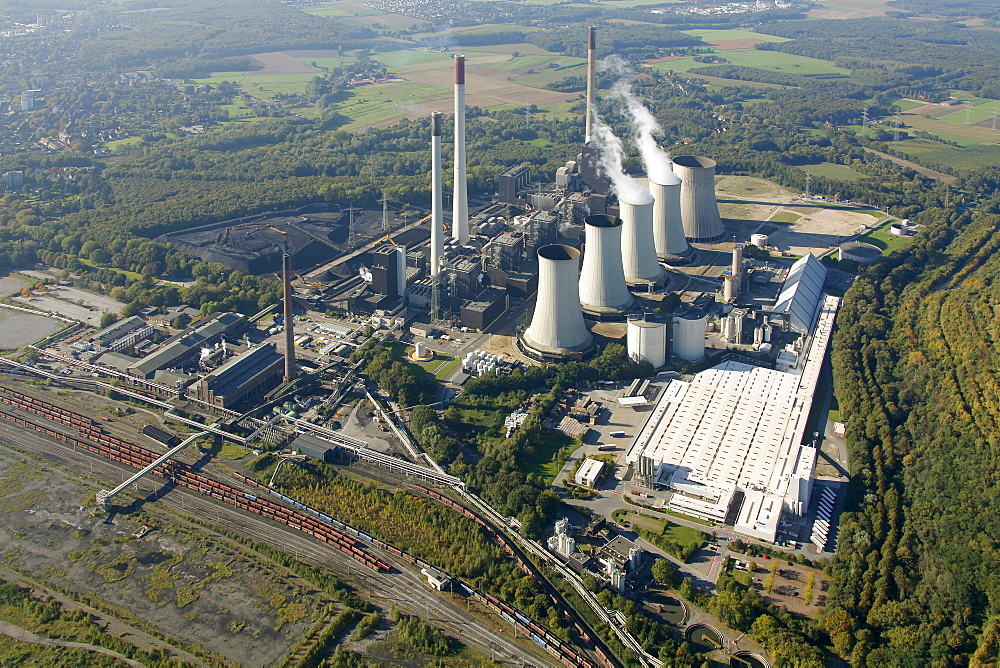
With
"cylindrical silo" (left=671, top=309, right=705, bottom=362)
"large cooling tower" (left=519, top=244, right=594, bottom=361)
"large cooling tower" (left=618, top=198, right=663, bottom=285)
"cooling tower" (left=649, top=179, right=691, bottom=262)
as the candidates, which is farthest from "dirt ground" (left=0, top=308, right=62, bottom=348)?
"cooling tower" (left=649, top=179, right=691, bottom=262)

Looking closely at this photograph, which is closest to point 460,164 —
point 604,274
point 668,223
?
point 668,223

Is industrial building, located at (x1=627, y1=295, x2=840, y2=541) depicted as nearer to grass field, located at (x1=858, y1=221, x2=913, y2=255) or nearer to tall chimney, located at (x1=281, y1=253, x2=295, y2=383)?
tall chimney, located at (x1=281, y1=253, x2=295, y2=383)

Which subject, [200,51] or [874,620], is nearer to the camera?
[874,620]

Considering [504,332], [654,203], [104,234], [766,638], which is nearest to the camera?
[766,638]

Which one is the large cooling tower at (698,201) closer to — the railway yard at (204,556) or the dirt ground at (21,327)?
the railway yard at (204,556)

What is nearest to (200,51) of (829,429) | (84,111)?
(84,111)

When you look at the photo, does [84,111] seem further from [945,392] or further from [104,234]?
[945,392]

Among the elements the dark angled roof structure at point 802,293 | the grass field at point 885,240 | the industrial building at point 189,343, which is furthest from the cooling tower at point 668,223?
the industrial building at point 189,343
